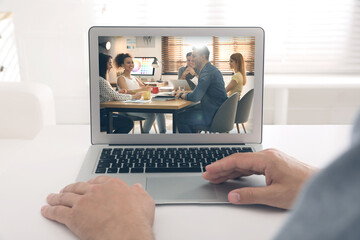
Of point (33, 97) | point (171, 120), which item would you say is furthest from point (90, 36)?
point (33, 97)

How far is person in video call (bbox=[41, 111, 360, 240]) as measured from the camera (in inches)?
5.6

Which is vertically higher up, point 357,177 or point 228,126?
point 357,177

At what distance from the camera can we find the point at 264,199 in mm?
661

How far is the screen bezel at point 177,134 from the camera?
985mm

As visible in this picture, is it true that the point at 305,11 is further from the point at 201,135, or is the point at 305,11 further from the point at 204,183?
the point at 204,183

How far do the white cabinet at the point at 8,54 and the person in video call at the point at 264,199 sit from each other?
2.76 m

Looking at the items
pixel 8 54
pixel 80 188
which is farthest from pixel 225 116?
pixel 8 54

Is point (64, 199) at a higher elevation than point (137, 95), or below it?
below

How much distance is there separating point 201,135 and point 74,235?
516 mm

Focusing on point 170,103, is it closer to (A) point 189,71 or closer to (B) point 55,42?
(A) point 189,71

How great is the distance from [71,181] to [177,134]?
0.33 meters

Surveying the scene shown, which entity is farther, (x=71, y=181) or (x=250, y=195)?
(x=71, y=181)

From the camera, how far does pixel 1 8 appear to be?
10.2ft

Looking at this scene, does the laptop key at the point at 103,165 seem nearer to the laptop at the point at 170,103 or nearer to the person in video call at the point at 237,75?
the laptop at the point at 170,103
